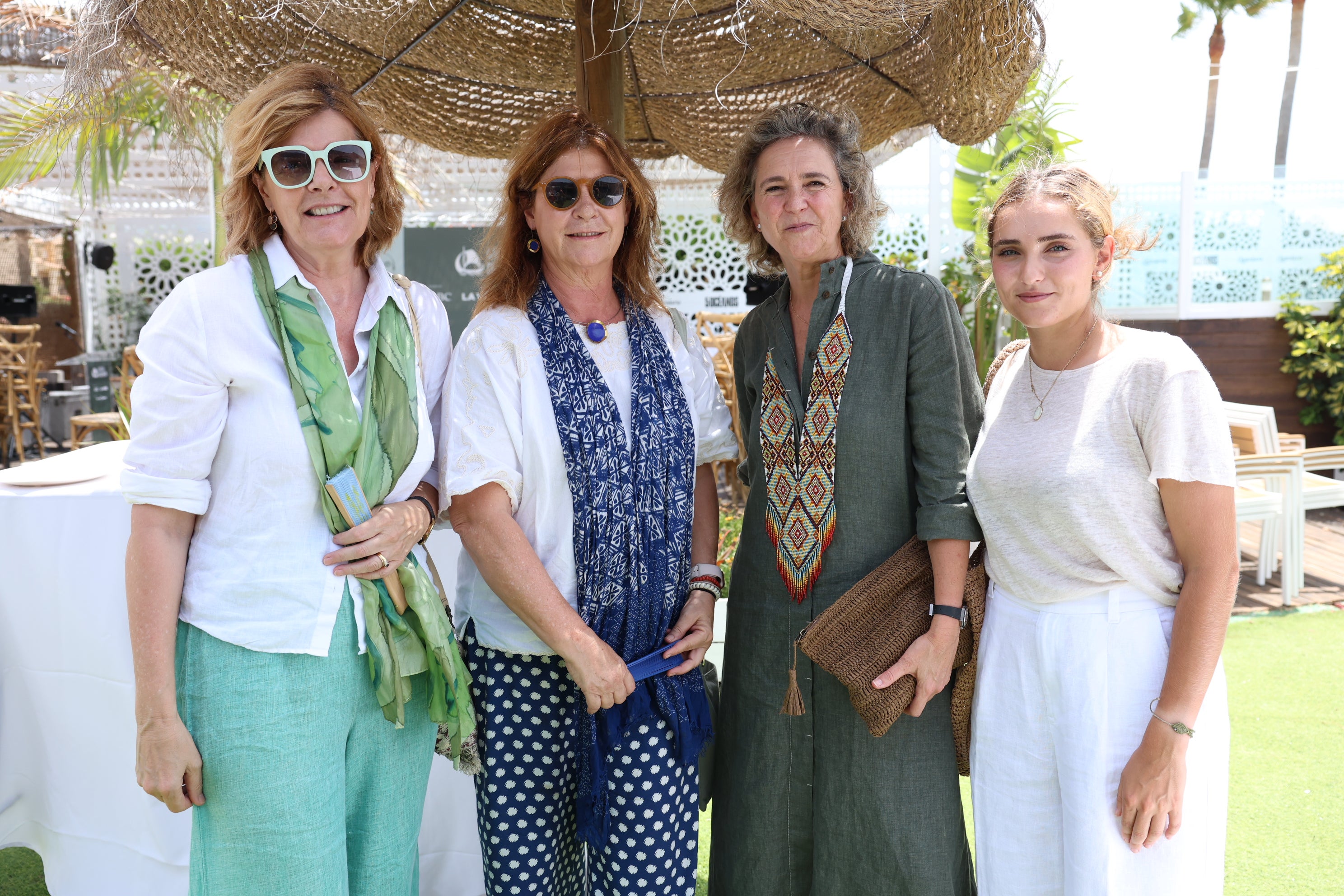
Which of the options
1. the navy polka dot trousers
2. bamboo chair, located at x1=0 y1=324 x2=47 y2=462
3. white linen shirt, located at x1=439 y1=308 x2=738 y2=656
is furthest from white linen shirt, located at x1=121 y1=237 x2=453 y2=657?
bamboo chair, located at x1=0 y1=324 x2=47 y2=462

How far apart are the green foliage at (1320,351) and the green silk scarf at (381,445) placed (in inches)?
378

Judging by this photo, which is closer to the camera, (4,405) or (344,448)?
(344,448)

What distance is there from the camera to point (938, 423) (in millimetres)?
1864

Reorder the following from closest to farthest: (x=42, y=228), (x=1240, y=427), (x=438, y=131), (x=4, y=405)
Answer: (x=438, y=131), (x=1240, y=427), (x=4, y=405), (x=42, y=228)

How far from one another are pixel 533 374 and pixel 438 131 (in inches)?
80.5

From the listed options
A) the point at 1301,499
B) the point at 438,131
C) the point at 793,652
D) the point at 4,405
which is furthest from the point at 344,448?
the point at 4,405

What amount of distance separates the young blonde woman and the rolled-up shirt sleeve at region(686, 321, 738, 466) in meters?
0.57

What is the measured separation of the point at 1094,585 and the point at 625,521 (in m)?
0.92

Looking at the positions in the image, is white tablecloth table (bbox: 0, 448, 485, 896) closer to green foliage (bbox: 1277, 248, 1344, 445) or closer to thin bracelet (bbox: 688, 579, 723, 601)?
thin bracelet (bbox: 688, 579, 723, 601)

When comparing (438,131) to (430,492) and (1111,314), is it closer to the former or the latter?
(430,492)

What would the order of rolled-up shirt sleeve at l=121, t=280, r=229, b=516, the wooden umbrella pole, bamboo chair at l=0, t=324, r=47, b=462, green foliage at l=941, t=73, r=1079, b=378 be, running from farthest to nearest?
bamboo chair at l=0, t=324, r=47, b=462, green foliage at l=941, t=73, r=1079, b=378, the wooden umbrella pole, rolled-up shirt sleeve at l=121, t=280, r=229, b=516

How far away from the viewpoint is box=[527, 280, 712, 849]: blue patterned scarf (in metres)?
1.80

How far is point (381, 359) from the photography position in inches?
65.6

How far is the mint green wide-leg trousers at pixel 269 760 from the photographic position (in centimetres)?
148
